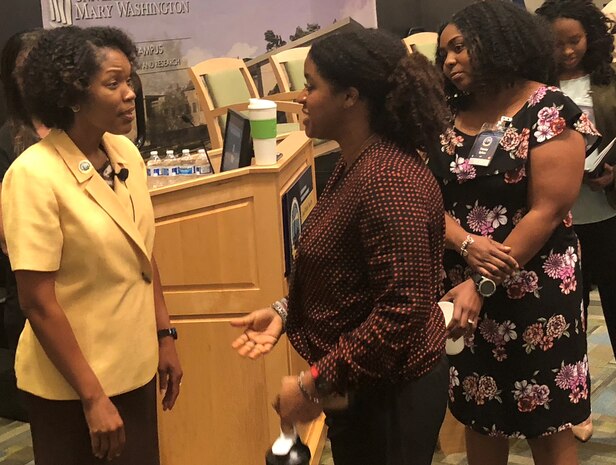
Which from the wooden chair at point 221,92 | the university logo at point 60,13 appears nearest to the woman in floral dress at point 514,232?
the wooden chair at point 221,92

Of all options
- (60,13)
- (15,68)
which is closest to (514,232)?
(15,68)

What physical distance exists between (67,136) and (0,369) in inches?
84.6

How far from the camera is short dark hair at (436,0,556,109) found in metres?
1.85

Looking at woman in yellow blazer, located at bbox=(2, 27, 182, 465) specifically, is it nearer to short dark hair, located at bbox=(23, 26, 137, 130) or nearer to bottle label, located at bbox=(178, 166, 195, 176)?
short dark hair, located at bbox=(23, 26, 137, 130)

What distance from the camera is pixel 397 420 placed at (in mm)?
1472

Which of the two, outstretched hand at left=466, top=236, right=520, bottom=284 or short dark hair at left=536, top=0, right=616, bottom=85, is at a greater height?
short dark hair at left=536, top=0, right=616, bottom=85

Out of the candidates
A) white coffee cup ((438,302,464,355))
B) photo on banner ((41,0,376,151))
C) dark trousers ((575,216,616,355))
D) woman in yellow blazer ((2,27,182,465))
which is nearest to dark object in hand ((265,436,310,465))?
woman in yellow blazer ((2,27,182,465))

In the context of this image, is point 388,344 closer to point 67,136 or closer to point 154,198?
point 67,136

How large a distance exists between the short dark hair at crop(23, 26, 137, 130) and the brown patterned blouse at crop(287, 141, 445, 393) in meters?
0.58

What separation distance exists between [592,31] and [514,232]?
3.75ft

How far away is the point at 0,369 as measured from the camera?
11.4 ft

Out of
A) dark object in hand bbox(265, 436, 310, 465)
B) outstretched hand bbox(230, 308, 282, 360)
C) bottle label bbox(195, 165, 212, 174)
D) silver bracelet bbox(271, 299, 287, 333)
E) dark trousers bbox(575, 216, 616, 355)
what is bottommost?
dark trousers bbox(575, 216, 616, 355)

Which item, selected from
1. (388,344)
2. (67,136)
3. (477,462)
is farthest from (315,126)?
(477,462)

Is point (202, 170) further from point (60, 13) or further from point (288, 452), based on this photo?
point (60, 13)
